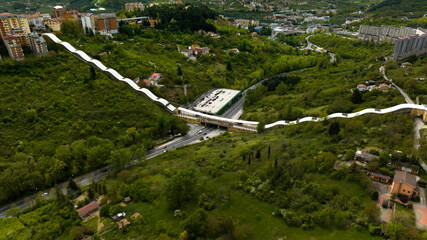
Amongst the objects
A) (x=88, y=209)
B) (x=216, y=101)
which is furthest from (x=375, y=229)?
(x=216, y=101)

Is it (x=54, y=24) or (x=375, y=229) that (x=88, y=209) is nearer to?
(x=375, y=229)

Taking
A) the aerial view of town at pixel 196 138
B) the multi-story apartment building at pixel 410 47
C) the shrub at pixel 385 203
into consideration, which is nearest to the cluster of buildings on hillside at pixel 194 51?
the aerial view of town at pixel 196 138

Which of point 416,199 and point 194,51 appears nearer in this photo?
point 416,199

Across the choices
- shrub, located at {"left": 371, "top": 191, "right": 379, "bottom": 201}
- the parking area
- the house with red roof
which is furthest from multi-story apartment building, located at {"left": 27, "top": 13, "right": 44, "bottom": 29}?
shrub, located at {"left": 371, "top": 191, "right": 379, "bottom": 201}

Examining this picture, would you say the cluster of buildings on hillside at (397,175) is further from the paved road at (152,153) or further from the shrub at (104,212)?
the paved road at (152,153)

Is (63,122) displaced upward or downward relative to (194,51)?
downward

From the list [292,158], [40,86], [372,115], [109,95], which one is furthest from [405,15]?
[40,86]
